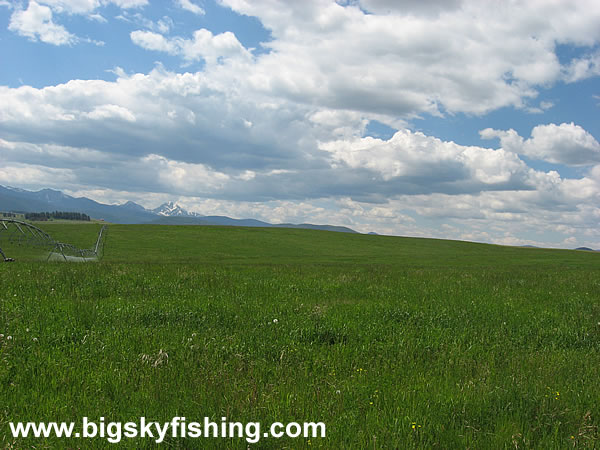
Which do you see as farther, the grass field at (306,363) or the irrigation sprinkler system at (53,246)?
the irrigation sprinkler system at (53,246)

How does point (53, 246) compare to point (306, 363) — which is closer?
point (306, 363)

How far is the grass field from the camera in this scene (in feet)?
16.6

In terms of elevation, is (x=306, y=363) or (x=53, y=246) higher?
(x=306, y=363)

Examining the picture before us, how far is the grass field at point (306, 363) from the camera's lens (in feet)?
16.6

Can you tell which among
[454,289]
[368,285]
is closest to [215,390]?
[368,285]

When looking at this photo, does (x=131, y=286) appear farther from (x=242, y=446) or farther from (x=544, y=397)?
(x=544, y=397)

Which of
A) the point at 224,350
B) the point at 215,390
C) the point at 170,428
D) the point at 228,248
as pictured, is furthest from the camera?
the point at 228,248

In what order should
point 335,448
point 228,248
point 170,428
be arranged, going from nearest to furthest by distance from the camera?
point 335,448 → point 170,428 → point 228,248

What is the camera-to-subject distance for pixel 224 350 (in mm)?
7645

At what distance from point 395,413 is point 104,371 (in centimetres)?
449

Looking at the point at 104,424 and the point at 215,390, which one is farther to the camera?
the point at 215,390

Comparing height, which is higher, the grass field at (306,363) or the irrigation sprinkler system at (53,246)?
the grass field at (306,363)

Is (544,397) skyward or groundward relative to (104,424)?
skyward

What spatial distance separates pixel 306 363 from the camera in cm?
724
